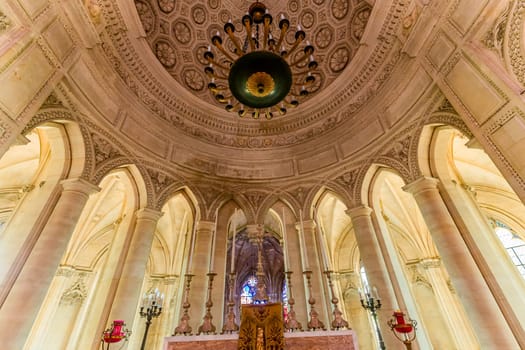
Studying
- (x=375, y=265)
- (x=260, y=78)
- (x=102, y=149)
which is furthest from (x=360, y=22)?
(x=102, y=149)

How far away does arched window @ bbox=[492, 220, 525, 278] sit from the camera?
32.0 ft

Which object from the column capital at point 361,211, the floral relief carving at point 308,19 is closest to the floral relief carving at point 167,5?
the floral relief carving at point 308,19

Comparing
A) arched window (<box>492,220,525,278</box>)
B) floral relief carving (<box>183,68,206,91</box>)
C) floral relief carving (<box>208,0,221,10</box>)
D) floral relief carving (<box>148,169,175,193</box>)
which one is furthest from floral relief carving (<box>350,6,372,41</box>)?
arched window (<box>492,220,525,278</box>)

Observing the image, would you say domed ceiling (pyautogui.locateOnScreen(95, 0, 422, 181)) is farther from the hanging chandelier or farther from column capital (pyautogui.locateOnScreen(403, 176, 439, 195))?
the hanging chandelier

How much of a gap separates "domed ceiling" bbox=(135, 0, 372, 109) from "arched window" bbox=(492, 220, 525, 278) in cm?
911

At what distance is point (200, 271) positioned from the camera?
7090mm

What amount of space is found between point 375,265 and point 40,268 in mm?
7023

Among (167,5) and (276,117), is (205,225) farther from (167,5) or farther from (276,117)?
(167,5)

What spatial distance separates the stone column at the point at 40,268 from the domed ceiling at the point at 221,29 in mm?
5380

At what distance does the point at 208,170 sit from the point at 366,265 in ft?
18.2

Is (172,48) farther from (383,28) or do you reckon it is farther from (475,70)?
(475,70)

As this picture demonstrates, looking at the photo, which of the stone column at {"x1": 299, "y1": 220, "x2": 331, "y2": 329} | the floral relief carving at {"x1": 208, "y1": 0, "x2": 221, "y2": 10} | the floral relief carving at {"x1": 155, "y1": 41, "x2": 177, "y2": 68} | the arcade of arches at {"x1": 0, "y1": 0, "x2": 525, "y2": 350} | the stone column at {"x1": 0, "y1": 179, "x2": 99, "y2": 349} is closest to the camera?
the stone column at {"x1": 0, "y1": 179, "x2": 99, "y2": 349}

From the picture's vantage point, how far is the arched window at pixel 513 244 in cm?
975

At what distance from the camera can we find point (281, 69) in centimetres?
520
